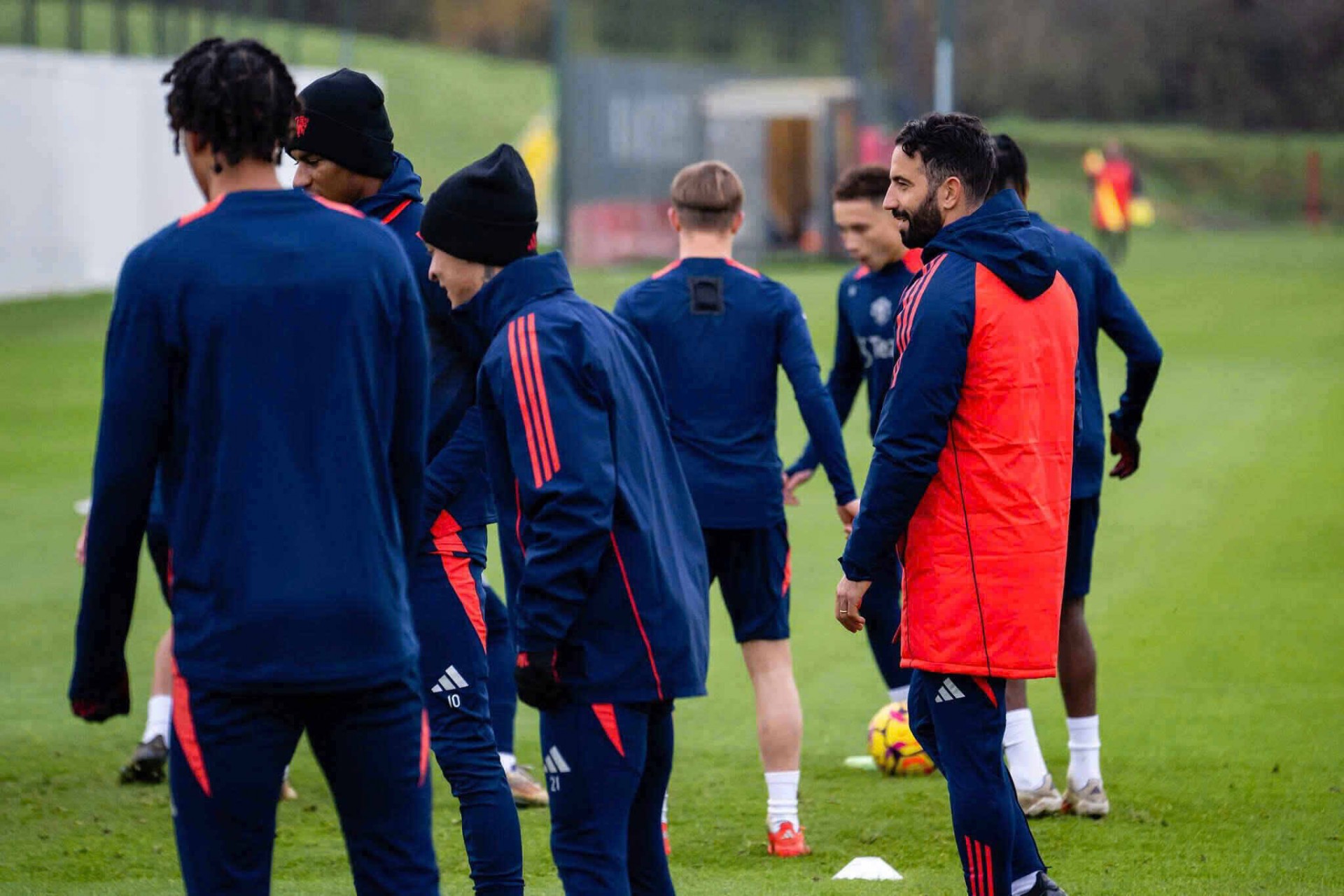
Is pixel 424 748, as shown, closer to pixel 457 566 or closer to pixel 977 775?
pixel 457 566

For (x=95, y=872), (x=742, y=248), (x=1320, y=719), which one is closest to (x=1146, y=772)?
(x=1320, y=719)

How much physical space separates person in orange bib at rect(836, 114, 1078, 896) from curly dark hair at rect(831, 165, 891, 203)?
82.1 inches

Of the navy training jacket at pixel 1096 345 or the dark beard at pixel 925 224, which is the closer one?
the dark beard at pixel 925 224

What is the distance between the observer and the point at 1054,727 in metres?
7.72

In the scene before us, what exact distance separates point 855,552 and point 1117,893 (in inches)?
67.1

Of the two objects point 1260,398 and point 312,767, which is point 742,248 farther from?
point 312,767

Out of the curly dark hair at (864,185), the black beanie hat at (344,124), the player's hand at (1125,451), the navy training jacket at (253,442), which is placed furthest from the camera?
the curly dark hair at (864,185)

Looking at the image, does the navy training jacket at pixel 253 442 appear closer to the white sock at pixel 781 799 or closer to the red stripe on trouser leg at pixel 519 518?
the red stripe on trouser leg at pixel 519 518

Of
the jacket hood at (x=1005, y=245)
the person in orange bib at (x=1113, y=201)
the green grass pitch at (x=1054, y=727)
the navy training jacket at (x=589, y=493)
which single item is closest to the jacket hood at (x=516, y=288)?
the navy training jacket at (x=589, y=493)

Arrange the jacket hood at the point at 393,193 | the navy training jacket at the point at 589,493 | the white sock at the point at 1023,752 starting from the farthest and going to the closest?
the white sock at the point at 1023,752, the jacket hood at the point at 393,193, the navy training jacket at the point at 589,493

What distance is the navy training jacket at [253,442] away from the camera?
9.99ft

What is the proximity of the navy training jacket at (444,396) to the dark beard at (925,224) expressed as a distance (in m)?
1.16

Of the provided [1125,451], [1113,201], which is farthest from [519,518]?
[1113,201]

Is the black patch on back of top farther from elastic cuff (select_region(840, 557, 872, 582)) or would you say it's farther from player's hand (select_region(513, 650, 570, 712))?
player's hand (select_region(513, 650, 570, 712))
